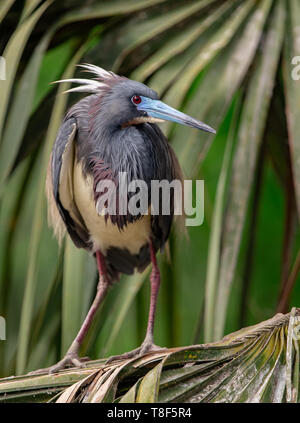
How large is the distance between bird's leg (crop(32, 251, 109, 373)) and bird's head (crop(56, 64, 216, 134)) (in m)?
0.40

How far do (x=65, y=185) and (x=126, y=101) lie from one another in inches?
10.5

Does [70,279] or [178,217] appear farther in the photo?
[178,217]

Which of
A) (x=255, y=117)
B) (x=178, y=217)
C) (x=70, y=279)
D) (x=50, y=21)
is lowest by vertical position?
(x=70, y=279)

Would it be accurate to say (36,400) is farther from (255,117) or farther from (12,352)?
(255,117)

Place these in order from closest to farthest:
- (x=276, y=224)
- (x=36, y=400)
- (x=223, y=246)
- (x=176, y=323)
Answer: (x=36, y=400)
(x=223, y=246)
(x=176, y=323)
(x=276, y=224)

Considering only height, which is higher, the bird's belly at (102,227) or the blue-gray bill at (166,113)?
the blue-gray bill at (166,113)

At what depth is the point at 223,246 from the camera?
1536 mm

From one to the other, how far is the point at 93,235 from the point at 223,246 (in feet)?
1.29

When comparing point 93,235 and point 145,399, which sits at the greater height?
point 93,235

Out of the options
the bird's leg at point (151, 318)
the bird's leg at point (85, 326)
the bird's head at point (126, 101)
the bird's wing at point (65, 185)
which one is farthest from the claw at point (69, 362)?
the bird's head at point (126, 101)

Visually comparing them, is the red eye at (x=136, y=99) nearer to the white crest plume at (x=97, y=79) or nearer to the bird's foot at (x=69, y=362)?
the white crest plume at (x=97, y=79)

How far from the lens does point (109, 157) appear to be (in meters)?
1.64

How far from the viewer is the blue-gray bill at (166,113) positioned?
4.82 feet
